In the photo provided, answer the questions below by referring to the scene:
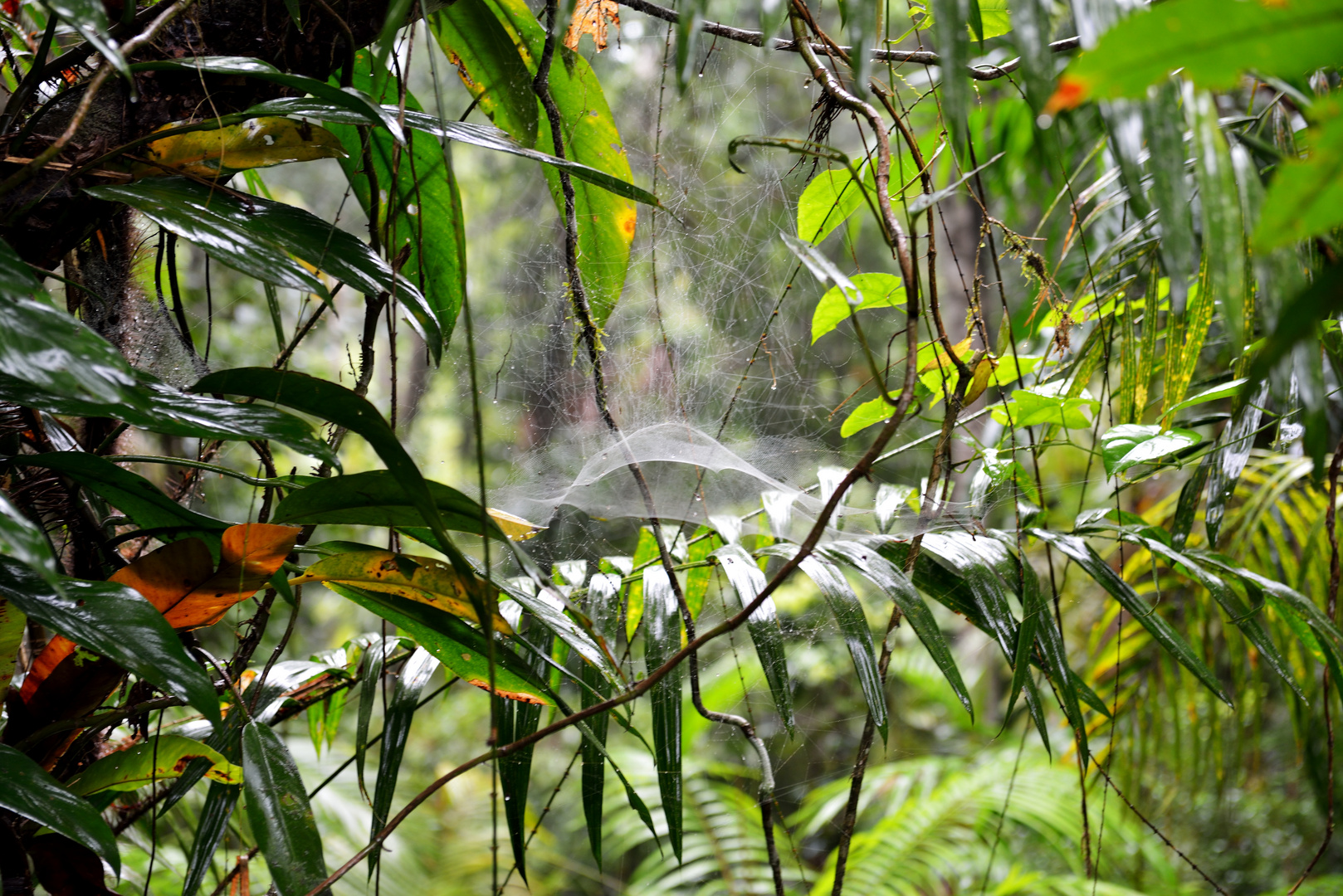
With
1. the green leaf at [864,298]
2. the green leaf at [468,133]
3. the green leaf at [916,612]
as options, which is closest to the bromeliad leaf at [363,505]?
the green leaf at [468,133]

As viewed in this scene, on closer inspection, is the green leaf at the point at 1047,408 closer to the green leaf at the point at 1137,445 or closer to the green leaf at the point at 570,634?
the green leaf at the point at 1137,445

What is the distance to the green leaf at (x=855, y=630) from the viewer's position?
59 centimetres

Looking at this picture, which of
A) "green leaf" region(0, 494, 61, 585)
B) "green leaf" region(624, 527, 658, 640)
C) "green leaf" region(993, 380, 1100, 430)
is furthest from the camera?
"green leaf" region(624, 527, 658, 640)

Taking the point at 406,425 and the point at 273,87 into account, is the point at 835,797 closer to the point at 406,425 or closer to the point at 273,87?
the point at 406,425

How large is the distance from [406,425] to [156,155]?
61 cm

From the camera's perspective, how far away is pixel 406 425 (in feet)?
3.74

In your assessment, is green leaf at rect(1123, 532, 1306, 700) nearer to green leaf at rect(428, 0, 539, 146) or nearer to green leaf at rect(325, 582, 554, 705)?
green leaf at rect(325, 582, 554, 705)

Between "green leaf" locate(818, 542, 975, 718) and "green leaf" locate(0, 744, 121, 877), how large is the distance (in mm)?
495

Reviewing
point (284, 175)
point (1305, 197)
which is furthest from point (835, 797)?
point (284, 175)

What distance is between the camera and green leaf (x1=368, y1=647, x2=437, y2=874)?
60 centimetres

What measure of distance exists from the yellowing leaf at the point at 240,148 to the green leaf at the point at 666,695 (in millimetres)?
430

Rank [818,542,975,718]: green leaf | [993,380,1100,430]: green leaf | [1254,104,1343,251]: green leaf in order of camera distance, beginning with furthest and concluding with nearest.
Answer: [993,380,1100,430]: green leaf
[818,542,975,718]: green leaf
[1254,104,1343,251]: green leaf

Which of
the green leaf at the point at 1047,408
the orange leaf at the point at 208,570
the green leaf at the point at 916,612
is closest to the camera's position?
the orange leaf at the point at 208,570

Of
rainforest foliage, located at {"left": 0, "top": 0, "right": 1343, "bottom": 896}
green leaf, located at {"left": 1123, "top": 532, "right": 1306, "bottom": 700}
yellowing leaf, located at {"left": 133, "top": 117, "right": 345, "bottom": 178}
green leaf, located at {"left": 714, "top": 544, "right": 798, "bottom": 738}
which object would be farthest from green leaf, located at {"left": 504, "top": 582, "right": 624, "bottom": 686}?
green leaf, located at {"left": 1123, "top": 532, "right": 1306, "bottom": 700}
